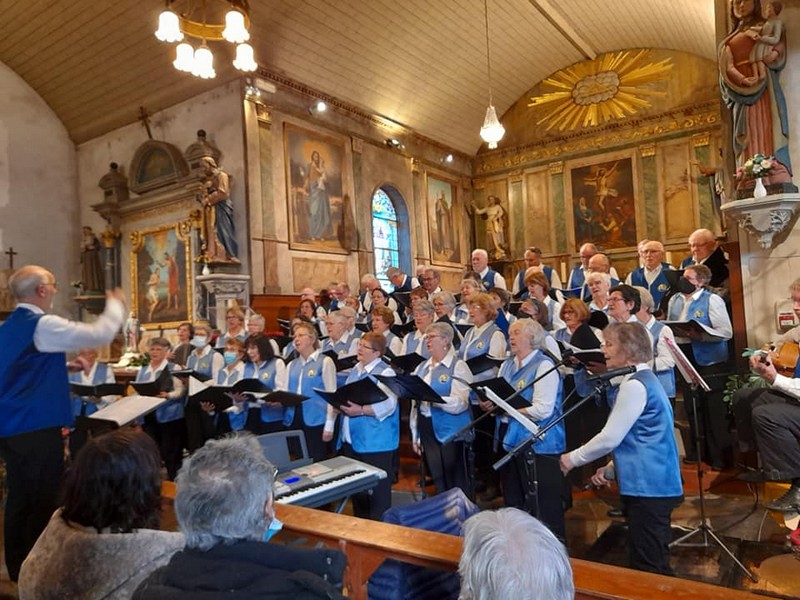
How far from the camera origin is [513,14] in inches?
463

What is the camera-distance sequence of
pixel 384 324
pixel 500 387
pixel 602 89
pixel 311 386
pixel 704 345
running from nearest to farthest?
pixel 500 387, pixel 311 386, pixel 704 345, pixel 384 324, pixel 602 89

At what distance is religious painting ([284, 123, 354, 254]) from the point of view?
11172mm

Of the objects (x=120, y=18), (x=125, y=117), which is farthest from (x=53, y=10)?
(x=125, y=117)

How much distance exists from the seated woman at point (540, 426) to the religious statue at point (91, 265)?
10.8 meters

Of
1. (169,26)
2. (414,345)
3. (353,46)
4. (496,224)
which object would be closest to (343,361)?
(414,345)

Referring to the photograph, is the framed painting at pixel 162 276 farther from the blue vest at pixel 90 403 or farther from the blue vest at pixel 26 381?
the blue vest at pixel 26 381

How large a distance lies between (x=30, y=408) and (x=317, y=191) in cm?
892

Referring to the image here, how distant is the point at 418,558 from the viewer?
5.86 ft

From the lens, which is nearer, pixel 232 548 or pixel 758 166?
pixel 232 548

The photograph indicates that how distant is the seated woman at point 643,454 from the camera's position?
2.54 metres

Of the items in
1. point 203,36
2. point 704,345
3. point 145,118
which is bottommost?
point 704,345

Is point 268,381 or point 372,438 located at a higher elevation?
point 268,381

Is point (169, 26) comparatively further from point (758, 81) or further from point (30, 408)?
point (758, 81)

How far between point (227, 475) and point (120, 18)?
10695 mm
